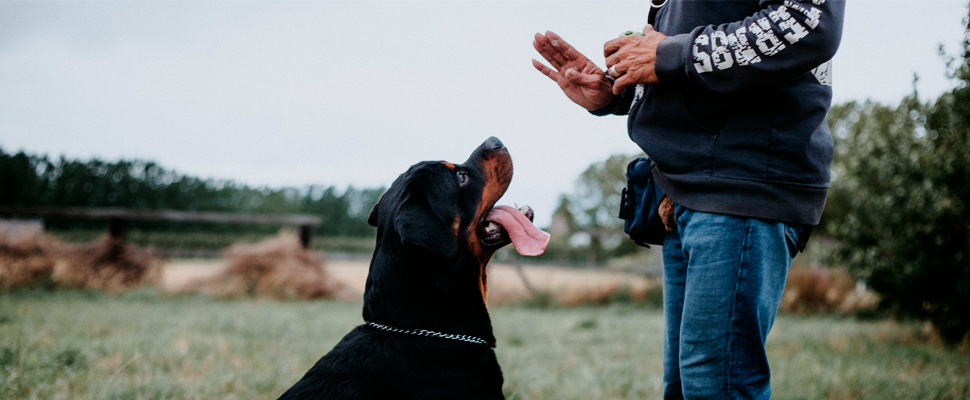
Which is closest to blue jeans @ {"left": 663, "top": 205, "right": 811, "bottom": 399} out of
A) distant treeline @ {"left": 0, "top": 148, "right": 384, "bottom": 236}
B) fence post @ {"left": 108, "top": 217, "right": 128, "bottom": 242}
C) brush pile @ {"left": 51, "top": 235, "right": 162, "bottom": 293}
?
brush pile @ {"left": 51, "top": 235, "right": 162, "bottom": 293}

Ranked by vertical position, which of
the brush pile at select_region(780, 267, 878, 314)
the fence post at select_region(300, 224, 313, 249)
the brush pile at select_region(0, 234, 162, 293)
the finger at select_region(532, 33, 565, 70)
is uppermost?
the finger at select_region(532, 33, 565, 70)

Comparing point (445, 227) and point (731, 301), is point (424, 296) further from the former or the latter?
point (731, 301)

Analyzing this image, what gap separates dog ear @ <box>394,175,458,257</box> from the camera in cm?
203

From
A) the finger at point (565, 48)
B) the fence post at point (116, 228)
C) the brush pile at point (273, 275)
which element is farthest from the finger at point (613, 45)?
the fence post at point (116, 228)

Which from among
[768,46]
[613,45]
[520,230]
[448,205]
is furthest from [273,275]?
Answer: [768,46]

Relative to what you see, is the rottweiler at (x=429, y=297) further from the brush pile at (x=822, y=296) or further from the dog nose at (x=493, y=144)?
the brush pile at (x=822, y=296)

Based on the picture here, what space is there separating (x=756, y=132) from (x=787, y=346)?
4978 mm

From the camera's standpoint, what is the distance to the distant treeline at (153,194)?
1245cm

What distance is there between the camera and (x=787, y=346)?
5652mm

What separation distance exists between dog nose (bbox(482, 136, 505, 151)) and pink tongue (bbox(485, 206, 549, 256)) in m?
0.29

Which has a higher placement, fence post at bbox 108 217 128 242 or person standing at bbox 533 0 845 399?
person standing at bbox 533 0 845 399

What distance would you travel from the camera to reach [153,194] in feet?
47.9

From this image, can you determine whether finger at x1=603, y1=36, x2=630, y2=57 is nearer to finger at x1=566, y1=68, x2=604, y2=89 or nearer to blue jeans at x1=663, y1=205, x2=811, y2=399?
finger at x1=566, y1=68, x2=604, y2=89

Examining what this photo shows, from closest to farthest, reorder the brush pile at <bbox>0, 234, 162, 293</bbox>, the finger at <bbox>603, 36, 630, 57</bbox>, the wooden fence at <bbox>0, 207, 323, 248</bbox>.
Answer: the finger at <bbox>603, 36, 630, 57</bbox>, the brush pile at <bbox>0, 234, 162, 293</bbox>, the wooden fence at <bbox>0, 207, 323, 248</bbox>
